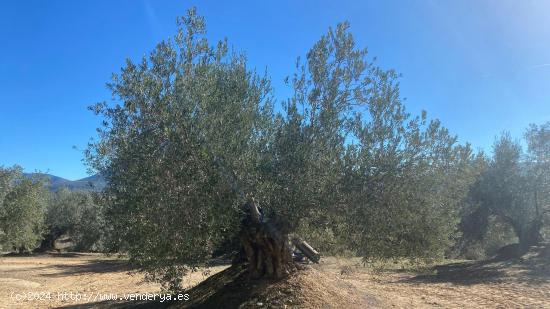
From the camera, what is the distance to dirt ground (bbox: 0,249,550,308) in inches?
540

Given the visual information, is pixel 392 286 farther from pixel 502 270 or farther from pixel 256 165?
pixel 256 165

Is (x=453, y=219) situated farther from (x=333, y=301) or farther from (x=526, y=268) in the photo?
(x=526, y=268)

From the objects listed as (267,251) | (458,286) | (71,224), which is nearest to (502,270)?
(458,286)

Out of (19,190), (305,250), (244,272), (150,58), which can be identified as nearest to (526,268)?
(305,250)

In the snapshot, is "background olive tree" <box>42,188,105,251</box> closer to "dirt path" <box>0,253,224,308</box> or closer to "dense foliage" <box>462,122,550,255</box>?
"dirt path" <box>0,253,224,308</box>

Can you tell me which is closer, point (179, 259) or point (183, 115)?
point (183, 115)

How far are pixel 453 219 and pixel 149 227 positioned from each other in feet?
25.8

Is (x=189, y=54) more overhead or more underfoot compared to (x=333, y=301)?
more overhead

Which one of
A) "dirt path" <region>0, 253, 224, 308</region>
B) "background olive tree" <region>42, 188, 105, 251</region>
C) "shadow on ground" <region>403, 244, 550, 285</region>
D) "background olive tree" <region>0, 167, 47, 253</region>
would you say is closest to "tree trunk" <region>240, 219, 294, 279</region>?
"dirt path" <region>0, 253, 224, 308</region>

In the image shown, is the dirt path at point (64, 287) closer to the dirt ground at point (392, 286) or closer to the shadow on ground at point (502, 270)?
the dirt ground at point (392, 286)

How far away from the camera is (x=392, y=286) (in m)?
17.8

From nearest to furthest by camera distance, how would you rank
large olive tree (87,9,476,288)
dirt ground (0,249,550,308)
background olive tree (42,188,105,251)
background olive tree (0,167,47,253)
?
1. large olive tree (87,9,476,288)
2. dirt ground (0,249,550,308)
3. background olive tree (0,167,47,253)
4. background olive tree (42,188,105,251)

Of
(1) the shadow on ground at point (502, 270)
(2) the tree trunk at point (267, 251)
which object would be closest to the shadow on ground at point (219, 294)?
(2) the tree trunk at point (267, 251)

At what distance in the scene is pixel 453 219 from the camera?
11.6 m
